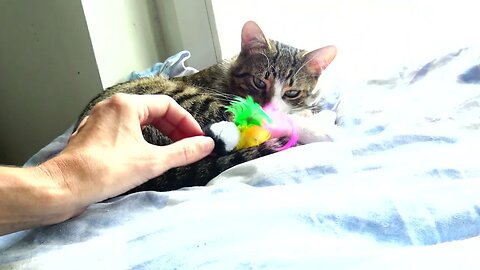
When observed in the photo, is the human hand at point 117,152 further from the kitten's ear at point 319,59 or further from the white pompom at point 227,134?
the kitten's ear at point 319,59

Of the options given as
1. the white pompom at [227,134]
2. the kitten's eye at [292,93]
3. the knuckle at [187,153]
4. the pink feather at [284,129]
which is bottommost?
the kitten's eye at [292,93]

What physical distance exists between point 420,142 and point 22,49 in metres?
1.21

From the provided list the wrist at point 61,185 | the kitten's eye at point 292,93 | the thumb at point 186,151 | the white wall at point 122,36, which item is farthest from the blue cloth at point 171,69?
the wrist at point 61,185

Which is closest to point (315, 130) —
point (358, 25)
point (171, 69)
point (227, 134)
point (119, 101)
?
point (227, 134)

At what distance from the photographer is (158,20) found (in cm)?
173

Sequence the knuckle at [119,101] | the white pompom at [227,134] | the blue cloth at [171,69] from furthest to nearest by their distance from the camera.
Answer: the blue cloth at [171,69]
the white pompom at [227,134]
the knuckle at [119,101]

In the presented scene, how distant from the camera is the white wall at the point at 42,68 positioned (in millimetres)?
1470

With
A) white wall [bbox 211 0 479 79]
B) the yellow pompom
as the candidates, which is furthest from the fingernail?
white wall [bbox 211 0 479 79]

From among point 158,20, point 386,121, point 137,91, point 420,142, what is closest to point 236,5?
point 158,20

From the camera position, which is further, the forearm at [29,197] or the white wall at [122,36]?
the white wall at [122,36]

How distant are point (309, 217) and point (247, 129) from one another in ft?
1.36

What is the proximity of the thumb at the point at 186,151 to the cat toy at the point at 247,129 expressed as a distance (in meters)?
0.06

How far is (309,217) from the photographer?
2.07ft

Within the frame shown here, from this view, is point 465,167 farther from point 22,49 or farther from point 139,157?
point 22,49
